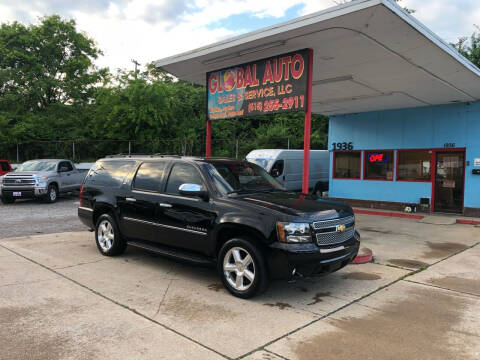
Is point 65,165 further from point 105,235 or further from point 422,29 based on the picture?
point 422,29

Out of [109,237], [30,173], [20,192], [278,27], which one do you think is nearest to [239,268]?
[109,237]

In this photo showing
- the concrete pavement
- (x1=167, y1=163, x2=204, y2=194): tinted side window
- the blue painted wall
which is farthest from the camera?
the blue painted wall

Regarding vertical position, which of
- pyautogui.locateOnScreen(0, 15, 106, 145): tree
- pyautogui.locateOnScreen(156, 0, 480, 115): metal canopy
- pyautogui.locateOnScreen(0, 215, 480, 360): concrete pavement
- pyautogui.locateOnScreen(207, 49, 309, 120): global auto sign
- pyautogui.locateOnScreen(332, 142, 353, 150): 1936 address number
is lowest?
pyautogui.locateOnScreen(0, 215, 480, 360): concrete pavement

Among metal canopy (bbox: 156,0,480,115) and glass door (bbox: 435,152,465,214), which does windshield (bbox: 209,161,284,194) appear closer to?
metal canopy (bbox: 156,0,480,115)

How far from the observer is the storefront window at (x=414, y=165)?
1316 centimetres

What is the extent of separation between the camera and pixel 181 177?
568 centimetres

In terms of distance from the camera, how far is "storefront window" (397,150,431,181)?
13156 millimetres

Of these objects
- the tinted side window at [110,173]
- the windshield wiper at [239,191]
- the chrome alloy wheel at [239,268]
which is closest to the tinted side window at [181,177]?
the windshield wiper at [239,191]

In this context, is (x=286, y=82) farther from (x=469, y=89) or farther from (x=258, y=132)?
(x=258, y=132)

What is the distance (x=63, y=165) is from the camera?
16.5 m

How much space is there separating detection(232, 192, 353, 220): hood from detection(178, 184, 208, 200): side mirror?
0.49 metres

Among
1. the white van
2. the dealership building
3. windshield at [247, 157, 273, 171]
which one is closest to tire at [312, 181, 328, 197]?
the white van

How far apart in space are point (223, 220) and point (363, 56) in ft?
17.8

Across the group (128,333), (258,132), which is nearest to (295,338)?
(128,333)
